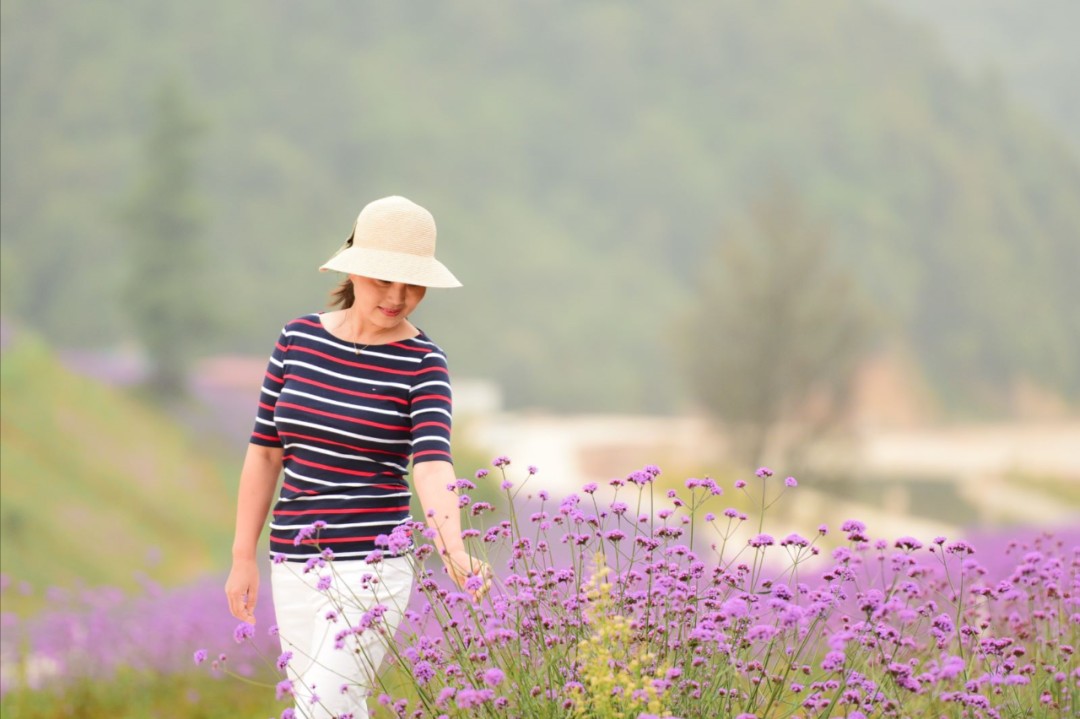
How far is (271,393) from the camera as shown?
2.70 meters

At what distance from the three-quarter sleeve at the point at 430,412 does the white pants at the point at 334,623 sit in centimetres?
23

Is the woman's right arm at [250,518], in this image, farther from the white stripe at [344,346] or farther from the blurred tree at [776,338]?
the blurred tree at [776,338]

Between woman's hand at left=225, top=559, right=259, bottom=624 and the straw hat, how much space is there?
26.6 inches

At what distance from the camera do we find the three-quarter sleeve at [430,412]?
2.54m

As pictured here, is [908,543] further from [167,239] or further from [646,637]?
[167,239]

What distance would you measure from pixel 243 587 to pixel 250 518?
160 millimetres

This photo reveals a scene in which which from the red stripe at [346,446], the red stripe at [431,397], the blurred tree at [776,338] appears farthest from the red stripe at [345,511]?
the blurred tree at [776,338]

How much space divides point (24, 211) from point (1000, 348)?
72.7ft

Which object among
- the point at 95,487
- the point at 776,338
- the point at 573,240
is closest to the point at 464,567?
the point at 95,487

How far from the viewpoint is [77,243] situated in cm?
1792

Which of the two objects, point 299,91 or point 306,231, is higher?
point 299,91

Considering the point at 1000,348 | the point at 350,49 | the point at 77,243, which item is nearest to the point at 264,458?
the point at 77,243

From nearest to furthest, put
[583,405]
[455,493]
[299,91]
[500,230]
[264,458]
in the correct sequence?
1. [455,493]
2. [264,458]
3. [583,405]
4. [299,91]
5. [500,230]

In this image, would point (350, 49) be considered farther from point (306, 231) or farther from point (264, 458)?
point (264, 458)
